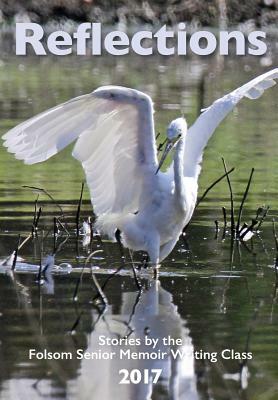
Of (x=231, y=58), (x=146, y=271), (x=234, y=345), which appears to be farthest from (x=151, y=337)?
(x=231, y=58)

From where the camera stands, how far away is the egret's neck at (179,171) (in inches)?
380

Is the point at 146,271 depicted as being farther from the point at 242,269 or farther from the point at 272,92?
the point at 272,92

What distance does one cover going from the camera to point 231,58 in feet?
105

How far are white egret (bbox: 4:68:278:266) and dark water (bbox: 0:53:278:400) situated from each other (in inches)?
13.3

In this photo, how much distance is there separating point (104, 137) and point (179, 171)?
60 cm

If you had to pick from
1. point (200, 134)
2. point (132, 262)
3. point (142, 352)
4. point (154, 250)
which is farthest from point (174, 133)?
point (142, 352)

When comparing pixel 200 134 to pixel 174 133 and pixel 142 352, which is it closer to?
pixel 174 133

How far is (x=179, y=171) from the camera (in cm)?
966

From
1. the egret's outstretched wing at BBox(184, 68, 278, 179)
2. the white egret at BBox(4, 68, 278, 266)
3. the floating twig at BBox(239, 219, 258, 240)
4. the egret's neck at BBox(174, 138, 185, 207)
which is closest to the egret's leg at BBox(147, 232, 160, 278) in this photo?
the white egret at BBox(4, 68, 278, 266)

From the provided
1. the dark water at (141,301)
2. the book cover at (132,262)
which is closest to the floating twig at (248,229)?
the book cover at (132,262)

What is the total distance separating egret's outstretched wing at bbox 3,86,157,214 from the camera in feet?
30.9

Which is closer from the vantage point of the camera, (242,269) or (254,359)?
(254,359)

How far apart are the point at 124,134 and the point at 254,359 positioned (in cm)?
265

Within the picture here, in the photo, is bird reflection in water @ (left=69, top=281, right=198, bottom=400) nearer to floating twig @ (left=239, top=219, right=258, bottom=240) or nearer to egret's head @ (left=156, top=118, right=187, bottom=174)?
egret's head @ (left=156, top=118, right=187, bottom=174)
